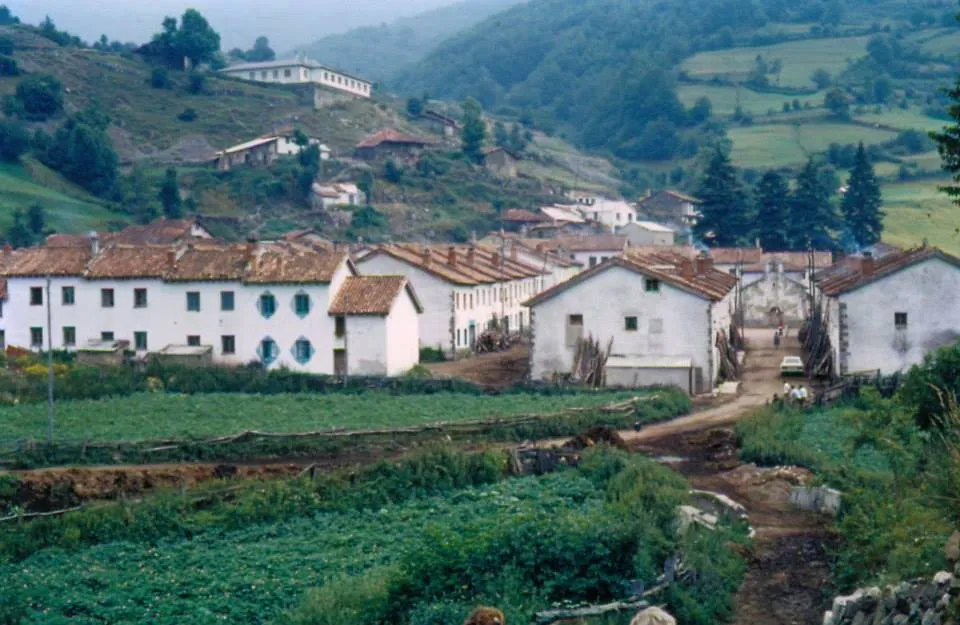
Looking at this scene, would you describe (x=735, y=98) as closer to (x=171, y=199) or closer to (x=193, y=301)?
(x=171, y=199)

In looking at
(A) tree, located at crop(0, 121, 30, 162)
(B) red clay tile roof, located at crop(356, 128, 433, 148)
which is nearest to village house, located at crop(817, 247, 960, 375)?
(A) tree, located at crop(0, 121, 30, 162)

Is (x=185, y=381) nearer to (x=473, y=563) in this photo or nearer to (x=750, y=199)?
(x=473, y=563)

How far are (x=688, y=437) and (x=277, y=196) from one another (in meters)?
73.1

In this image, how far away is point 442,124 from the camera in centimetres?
14812

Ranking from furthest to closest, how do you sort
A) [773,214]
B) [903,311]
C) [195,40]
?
[195,40], [773,214], [903,311]

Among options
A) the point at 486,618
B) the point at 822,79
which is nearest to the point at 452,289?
the point at 486,618

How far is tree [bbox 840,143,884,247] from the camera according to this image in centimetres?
9381

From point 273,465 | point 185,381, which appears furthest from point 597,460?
point 185,381

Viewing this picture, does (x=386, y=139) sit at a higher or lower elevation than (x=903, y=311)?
higher

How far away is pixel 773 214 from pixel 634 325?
166 feet

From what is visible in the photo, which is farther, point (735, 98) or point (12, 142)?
point (735, 98)

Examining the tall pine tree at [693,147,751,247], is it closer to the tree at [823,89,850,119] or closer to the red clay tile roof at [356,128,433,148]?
the red clay tile roof at [356,128,433,148]

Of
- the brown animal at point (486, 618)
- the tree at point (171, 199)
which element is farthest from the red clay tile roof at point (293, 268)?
the tree at point (171, 199)

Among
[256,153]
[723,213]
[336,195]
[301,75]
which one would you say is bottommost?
[723,213]
